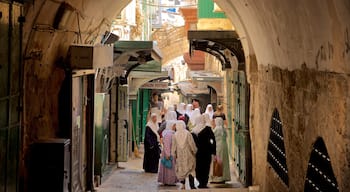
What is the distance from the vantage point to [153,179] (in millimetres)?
11422

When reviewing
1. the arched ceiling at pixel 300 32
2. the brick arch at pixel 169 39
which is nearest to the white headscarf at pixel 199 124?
the arched ceiling at pixel 300 32

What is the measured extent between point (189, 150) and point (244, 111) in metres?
1.22

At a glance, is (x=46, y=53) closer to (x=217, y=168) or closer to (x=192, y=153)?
(x=192, y=153)

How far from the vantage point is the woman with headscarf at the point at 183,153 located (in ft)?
33.8

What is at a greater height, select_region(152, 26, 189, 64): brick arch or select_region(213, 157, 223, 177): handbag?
select_region(152, 26, 189, 64): brick arch

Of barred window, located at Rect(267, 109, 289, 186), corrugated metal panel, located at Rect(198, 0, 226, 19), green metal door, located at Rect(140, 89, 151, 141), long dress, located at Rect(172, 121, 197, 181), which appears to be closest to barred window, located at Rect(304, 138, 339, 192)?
barred window, located at Rect(267, 109, 289, 186)

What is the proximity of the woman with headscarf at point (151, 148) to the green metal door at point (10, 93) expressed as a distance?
305 inches

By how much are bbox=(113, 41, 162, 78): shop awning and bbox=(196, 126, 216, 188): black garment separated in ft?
6.90

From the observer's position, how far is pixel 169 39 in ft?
105

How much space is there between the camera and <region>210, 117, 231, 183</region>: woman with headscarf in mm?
10969

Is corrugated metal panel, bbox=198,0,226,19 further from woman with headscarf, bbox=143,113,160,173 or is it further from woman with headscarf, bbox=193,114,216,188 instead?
woman with headscarf, bbox=193,114,216,188

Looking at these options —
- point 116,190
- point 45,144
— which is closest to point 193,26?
point 116,190

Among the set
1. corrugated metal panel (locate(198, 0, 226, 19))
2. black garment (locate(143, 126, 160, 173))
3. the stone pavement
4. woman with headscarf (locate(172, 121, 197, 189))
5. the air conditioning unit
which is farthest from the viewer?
corrugated metal panel (locate(198, 0, 226, 19))

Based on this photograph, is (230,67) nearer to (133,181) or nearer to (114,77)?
(114,77)
